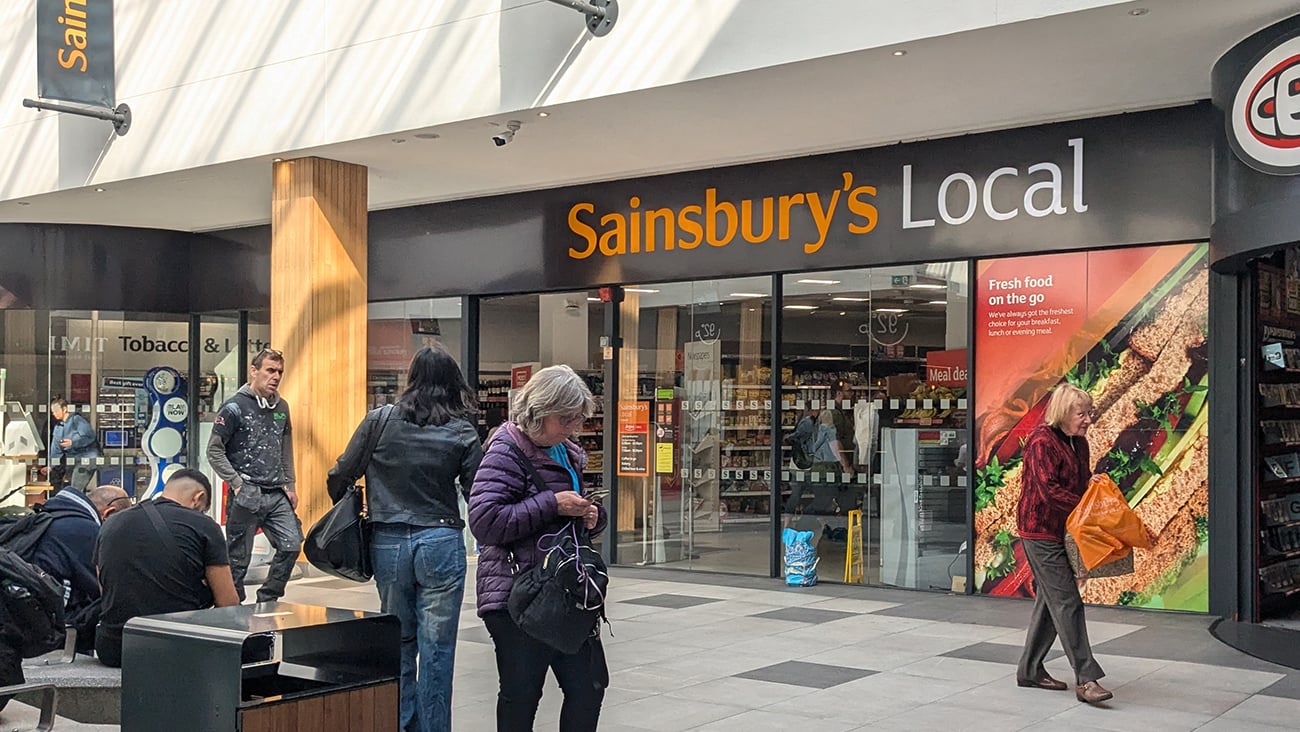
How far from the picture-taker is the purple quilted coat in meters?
4.27

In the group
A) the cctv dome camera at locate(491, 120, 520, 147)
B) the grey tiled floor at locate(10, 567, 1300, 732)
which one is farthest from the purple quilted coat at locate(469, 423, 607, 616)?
the cctv dome camera at locate(491, 120, 520, 147)

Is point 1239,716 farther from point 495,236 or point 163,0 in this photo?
point 163,0

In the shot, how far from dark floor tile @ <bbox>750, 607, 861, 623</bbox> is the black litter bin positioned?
5.60m

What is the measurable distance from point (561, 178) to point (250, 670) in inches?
351

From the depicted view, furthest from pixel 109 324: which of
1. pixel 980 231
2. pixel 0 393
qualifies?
pixel 980 231

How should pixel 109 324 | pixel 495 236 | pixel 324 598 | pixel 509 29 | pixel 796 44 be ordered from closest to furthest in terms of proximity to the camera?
pixel 796 44, pixel 509 29, pixel 324 598, pixel 495 236, pixel 109 324

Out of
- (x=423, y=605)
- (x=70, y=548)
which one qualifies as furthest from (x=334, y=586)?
(x=423, y=605)

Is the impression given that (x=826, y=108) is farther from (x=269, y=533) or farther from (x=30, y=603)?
(x=30, y=603)

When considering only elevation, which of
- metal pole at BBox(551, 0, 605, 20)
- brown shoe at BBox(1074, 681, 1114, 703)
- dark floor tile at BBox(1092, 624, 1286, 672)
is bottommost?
dark floor tile at BBox(1092, 624, 1286, 672)

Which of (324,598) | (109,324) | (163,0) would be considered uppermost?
(163,0)

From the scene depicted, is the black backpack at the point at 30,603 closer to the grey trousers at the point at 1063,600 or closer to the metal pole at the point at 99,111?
the grey trousers at the point at 1063,600

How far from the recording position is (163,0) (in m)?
12.4

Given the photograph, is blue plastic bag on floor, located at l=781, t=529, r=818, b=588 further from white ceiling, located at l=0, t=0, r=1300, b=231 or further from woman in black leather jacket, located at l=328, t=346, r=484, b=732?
woman in black leather jacket, located at l=328, t=346, r=484, b=732

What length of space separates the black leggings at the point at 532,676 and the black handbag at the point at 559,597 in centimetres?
9
